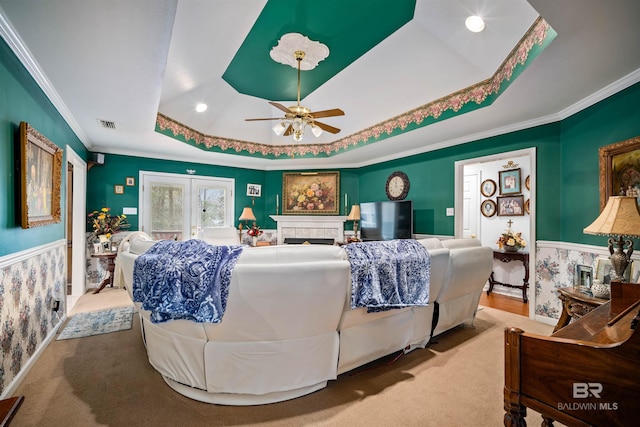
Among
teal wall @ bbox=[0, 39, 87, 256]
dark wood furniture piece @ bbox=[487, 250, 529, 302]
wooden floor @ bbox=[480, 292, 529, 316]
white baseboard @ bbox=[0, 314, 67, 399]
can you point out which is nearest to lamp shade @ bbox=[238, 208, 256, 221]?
white baseboard @ bbox=[0, 314, 67, 399]

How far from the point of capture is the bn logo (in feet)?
2.64

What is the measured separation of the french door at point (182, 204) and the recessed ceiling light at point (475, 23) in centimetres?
501

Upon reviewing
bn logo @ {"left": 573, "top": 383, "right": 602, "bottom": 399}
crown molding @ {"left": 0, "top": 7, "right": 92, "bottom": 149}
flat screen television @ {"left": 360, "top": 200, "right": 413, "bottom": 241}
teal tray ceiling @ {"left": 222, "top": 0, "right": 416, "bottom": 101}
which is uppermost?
teal tray ceiling @ {"left": 222, "top": 0, "right": 416, "bottom": 101}

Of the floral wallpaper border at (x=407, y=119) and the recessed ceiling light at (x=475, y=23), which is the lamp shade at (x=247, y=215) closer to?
the floral wallpaper border at (x=407, y=119)

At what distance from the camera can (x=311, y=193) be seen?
6340 millimetres

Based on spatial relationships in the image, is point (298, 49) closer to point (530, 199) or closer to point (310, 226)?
point (530, 199)

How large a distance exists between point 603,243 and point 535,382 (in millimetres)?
2645

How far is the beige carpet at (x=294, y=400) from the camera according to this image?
5.29ft

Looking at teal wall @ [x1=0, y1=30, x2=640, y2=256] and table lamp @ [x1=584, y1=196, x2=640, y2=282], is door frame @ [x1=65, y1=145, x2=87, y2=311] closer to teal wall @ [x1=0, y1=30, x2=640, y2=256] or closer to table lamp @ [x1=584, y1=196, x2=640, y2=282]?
teal wall @ [x1=0, y1=30, x2=640, y2=256]

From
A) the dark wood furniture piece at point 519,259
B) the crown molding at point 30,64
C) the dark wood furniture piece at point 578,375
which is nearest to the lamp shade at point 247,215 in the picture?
the crown molding at point 30,64

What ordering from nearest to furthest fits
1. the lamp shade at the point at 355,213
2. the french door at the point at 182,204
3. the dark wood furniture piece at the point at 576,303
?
1. the dark wood furniture piece at the point at 576,303
2. the french door at the point at 182,204
3. the lamp shade at the point at 355,213

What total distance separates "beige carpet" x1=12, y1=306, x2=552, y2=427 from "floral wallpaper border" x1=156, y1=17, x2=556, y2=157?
8.33 ft

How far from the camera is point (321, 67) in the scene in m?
3.78

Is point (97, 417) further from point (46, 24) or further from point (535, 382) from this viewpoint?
point (46, 24)
